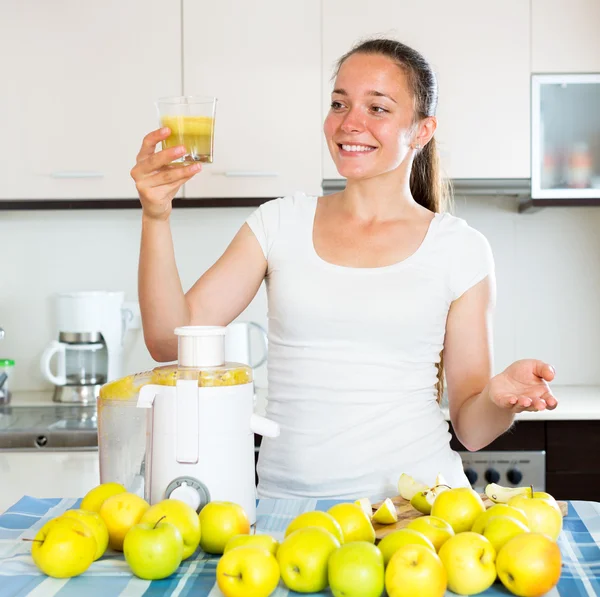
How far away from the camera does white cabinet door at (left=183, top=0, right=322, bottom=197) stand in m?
2.55

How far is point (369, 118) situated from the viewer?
1480 millimetres

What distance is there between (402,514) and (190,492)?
0.88 feet

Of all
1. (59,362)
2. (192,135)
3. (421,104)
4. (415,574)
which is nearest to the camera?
(415,574)

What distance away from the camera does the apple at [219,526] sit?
0.92 m

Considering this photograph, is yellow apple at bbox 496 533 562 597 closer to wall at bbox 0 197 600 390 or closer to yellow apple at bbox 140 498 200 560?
yellow apple at bbox 140 498 200 560

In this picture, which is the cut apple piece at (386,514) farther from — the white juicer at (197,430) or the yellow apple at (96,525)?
the yellow apple at (96,525)

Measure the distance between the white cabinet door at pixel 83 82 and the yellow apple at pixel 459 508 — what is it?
1.82 meters

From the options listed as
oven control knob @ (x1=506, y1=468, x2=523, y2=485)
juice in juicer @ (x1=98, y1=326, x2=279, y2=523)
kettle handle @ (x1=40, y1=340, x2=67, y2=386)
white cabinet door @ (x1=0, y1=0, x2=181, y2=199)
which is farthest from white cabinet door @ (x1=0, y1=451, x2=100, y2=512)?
juice in juicer @ (x1=98, y1=326, x2=279, y2=523)

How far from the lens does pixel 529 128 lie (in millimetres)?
2555

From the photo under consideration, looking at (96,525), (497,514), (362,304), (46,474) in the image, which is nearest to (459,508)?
(497,514)

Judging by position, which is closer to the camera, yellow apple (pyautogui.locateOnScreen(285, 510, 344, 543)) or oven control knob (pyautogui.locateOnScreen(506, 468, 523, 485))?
yellow apple (pyautogui.locateOnScreen(285, 510, 344, 543))

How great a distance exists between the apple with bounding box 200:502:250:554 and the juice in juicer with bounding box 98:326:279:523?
0.06 m

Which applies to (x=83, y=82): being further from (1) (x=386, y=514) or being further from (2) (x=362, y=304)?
(1) (x=386, y=514)

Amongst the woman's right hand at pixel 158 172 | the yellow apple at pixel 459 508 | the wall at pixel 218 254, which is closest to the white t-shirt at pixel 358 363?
the woman's right hand at pixel 158 172
